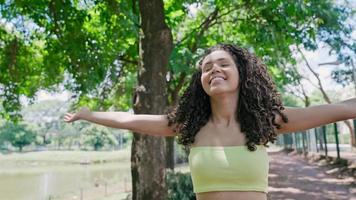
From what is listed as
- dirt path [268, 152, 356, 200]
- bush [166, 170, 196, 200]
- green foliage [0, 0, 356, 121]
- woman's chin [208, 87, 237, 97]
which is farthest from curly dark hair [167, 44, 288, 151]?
dirt path [268, 152, 356, 200]

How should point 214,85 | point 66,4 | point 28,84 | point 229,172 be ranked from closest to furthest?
point 229,172 < point 214,85 < point 66,4 < point 28,84

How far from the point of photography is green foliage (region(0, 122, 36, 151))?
62.2 m

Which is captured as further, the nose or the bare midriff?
the nose

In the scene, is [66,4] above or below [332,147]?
above

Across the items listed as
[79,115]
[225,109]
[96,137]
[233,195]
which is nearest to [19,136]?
[96,137]

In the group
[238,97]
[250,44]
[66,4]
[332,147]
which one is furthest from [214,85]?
[332,147]

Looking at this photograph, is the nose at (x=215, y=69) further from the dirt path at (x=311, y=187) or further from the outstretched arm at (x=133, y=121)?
the dirt path at (x=311, y=187)

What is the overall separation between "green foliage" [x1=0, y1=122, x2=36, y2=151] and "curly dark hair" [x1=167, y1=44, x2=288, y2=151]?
6318cm

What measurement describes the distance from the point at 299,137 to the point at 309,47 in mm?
19383

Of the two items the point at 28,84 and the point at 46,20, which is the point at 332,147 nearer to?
the point at 28,84

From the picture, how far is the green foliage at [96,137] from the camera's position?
72062 millimetres

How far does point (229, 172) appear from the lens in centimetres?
193

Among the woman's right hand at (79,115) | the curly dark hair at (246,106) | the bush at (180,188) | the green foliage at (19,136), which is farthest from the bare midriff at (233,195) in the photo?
the green foliage at (19,136)

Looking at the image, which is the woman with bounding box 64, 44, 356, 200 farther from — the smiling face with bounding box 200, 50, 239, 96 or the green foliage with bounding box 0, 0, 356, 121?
the green foliage with bounding box 0, 0, 356, 121
